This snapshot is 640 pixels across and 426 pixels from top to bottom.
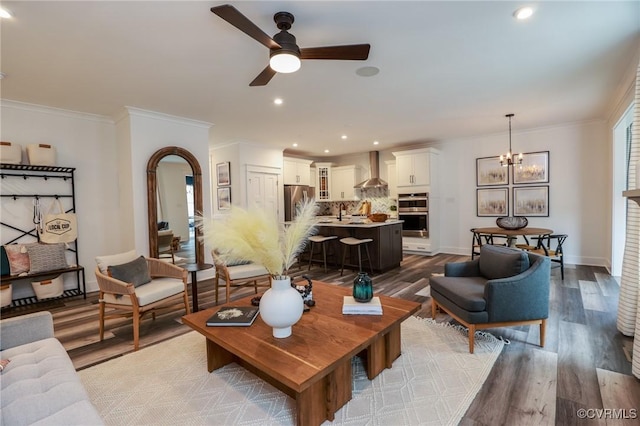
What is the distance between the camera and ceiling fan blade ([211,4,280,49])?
1.70 metres

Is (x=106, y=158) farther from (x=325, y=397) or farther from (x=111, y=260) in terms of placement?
(x=325, y=397)

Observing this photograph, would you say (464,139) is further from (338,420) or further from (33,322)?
(33,322)

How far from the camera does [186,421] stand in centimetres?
183

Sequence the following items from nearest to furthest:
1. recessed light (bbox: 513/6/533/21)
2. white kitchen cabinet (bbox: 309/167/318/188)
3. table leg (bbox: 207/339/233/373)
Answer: recessed light (bbox: 513/6/533/21)
table leg (bbox: 207/339/233/373)
white kitchen cabinet (bbox: 309/167/318/188)

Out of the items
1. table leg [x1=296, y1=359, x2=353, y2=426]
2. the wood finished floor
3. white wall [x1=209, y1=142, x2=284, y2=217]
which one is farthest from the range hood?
table leg [x1=296, y1=359, x2=353, y2=426]

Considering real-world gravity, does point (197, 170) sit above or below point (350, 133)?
below

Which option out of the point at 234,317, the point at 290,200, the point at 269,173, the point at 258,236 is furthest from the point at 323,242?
the point at 258,236

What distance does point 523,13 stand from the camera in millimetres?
2270

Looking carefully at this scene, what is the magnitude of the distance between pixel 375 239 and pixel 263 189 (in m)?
3.00

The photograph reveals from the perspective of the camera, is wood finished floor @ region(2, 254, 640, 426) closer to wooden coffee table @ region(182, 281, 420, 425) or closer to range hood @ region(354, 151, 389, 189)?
wooden coffee table @ region(182, 281, 420, 425)

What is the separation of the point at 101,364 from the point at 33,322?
31.0 inches

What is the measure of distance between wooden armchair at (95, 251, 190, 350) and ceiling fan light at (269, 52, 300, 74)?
2317 mm

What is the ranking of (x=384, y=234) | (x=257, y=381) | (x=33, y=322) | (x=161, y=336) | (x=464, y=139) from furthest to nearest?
(x=464, y=139), (x=384, y=234), (x=161, y=336), (x=257, y=381), (x=33, y=322)

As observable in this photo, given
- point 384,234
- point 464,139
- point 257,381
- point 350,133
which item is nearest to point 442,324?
point 257,381
